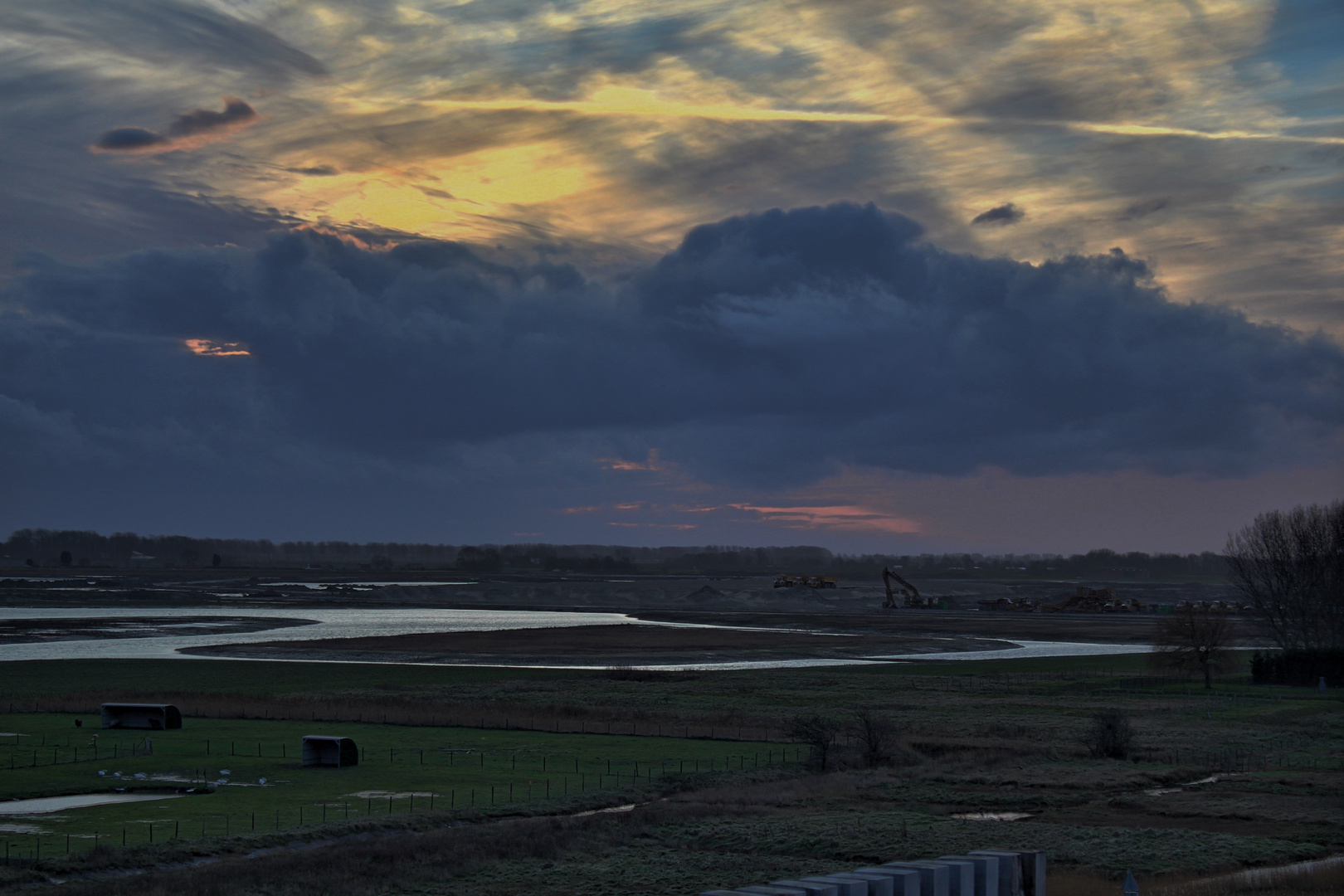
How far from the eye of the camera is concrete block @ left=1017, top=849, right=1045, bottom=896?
2069 centimetres

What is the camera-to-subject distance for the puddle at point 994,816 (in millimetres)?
42594

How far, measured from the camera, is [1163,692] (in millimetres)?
86062

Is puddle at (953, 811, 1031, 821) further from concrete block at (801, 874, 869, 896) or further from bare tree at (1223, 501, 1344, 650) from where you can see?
bare tree at (1223, 501, 1344, 650)

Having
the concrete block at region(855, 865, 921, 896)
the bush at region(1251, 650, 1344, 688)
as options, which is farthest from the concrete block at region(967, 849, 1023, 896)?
the bush at region(1251, 650, 1344, 688)

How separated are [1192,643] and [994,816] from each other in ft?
185

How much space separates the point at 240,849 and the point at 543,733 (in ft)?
99.1

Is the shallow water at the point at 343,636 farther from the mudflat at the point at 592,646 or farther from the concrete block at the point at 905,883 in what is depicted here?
the concrete block at the point at 905,883

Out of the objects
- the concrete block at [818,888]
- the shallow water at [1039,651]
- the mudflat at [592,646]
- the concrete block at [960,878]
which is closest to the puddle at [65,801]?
the concrete block at [818,888]

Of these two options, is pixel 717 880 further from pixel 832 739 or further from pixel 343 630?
pixel 343 630

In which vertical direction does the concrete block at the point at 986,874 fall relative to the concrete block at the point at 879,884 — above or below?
below

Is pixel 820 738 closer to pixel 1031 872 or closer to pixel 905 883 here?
pixel 1031 872

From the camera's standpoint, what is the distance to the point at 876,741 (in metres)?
55.8

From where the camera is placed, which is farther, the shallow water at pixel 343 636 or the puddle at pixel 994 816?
the shallow water at pixel 343 636

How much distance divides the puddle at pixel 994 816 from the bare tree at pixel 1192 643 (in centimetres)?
5447
